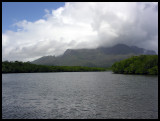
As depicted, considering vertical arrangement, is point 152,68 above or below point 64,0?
below

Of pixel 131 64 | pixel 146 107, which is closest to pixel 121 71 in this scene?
pixel 131 64

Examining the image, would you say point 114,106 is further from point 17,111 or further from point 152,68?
point 152,68

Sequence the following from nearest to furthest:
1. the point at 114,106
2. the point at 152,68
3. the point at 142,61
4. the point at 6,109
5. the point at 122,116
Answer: the point at 122,116
the point at 6,109
the point at 114,106
the point at 152,68
the point at 142,61

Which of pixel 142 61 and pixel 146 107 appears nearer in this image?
pixel 146 107

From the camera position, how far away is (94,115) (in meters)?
24.1

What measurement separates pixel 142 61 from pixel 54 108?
122777 mm

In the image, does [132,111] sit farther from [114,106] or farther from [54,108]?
[54,108]

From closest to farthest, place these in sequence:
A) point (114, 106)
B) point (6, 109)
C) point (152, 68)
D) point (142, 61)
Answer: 1. point (6, 109)
2. point (114, 106)
3. point (152, 68)
4. point (142, 61)

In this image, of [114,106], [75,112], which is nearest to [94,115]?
[75,112]

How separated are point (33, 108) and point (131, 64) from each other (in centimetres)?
12405

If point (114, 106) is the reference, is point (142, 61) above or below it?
above

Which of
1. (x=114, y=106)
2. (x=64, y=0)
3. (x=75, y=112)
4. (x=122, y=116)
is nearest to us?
(x=64, y=0)

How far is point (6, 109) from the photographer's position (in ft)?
89.6

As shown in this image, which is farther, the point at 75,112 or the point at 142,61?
the point at 142,61
